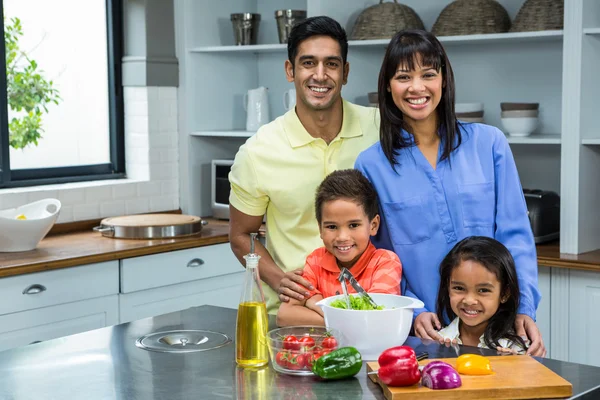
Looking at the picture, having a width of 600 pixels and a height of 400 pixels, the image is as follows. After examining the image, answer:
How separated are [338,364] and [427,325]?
1.70 feet

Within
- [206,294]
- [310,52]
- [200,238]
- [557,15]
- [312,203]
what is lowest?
[206,294]

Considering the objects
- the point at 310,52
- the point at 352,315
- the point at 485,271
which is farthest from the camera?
the point at 310,52

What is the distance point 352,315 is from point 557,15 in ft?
7.67

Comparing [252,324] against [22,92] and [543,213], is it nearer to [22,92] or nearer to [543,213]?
[543,213]

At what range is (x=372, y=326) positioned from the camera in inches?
75.5

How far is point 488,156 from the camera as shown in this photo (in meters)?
2.40

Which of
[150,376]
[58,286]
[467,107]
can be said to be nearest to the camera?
[150,376]

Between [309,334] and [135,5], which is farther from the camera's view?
[135,5]

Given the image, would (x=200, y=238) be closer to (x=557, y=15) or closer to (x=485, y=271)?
(x=557, y=15)

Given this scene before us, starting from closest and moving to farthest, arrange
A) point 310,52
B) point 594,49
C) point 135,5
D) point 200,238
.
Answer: point 310,52 → point 594,49 → point 200,238 → point 135,5

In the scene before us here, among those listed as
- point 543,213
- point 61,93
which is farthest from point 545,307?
point 61,93

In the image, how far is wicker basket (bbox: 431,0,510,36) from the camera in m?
3.93

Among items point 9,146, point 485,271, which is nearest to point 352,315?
point 485,271

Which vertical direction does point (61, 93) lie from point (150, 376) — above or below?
above
